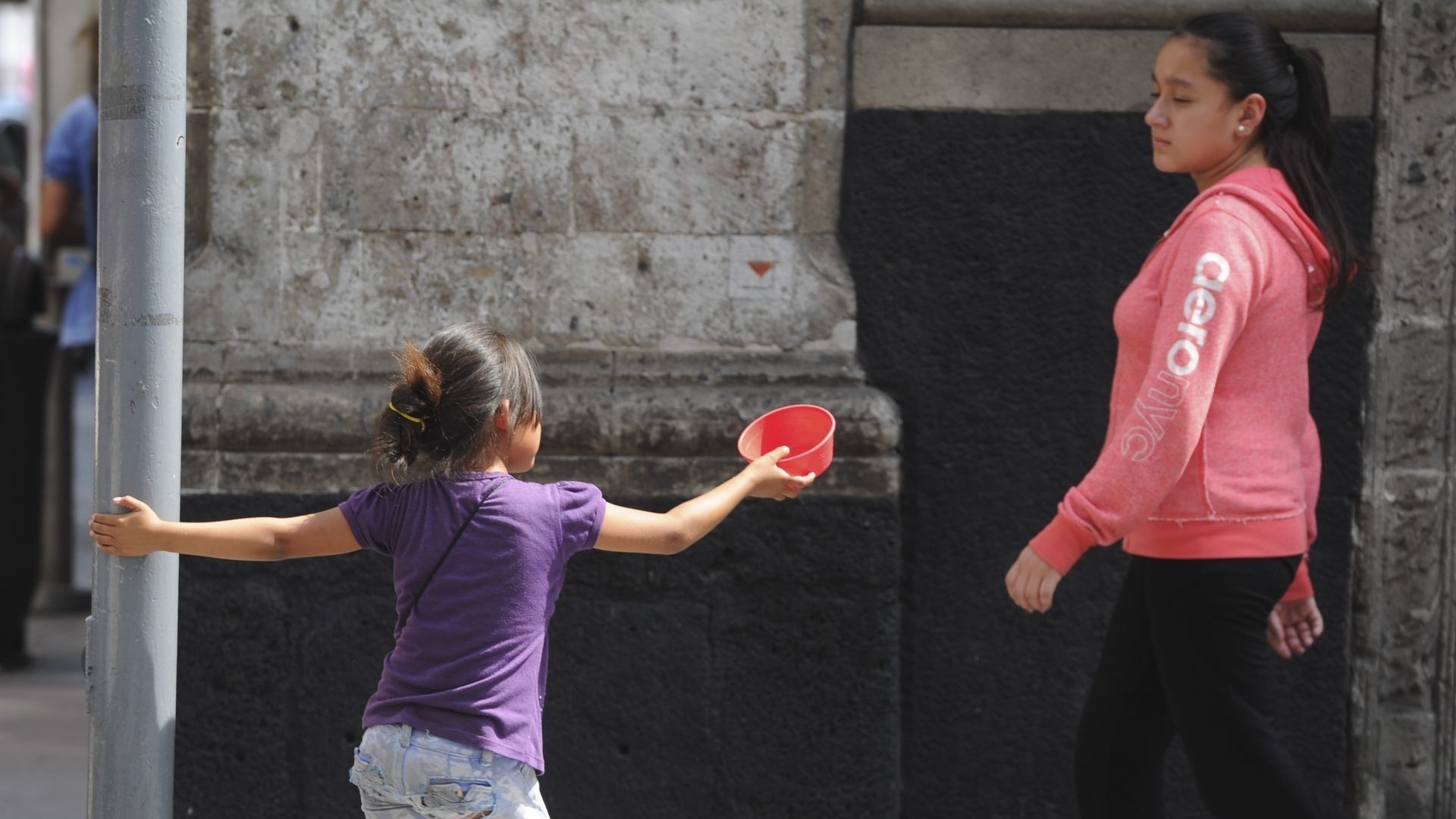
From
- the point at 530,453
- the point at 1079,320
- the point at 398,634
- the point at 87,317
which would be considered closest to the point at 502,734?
the point at 398,634

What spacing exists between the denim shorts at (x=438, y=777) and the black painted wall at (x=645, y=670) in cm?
124

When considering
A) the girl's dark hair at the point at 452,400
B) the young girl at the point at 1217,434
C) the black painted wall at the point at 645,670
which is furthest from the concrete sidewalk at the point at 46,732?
the young girl at the point at 1217,434

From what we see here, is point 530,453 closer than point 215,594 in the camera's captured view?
Yes

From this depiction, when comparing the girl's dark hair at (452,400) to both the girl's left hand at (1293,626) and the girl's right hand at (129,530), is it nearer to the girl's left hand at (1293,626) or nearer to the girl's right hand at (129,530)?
the girl's right hand at (129,530)

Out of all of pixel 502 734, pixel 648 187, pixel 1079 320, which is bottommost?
pixel 502 734

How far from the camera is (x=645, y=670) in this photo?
13.1 ft

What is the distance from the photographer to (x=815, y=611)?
399cm

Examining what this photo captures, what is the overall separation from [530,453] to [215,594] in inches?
56.7

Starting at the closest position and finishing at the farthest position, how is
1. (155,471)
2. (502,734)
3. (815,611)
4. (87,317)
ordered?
(502,734) < (155,471) < (815,611) < (87,317)

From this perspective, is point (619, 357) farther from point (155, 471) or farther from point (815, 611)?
point (155, 471)

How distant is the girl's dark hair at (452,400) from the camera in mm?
2771

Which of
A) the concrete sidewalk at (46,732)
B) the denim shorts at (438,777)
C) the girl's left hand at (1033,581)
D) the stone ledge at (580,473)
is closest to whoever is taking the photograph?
the denim shorts at (438,777)

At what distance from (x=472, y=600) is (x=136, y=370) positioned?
27.5 inches

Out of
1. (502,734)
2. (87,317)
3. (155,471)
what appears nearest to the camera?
(502,734)
